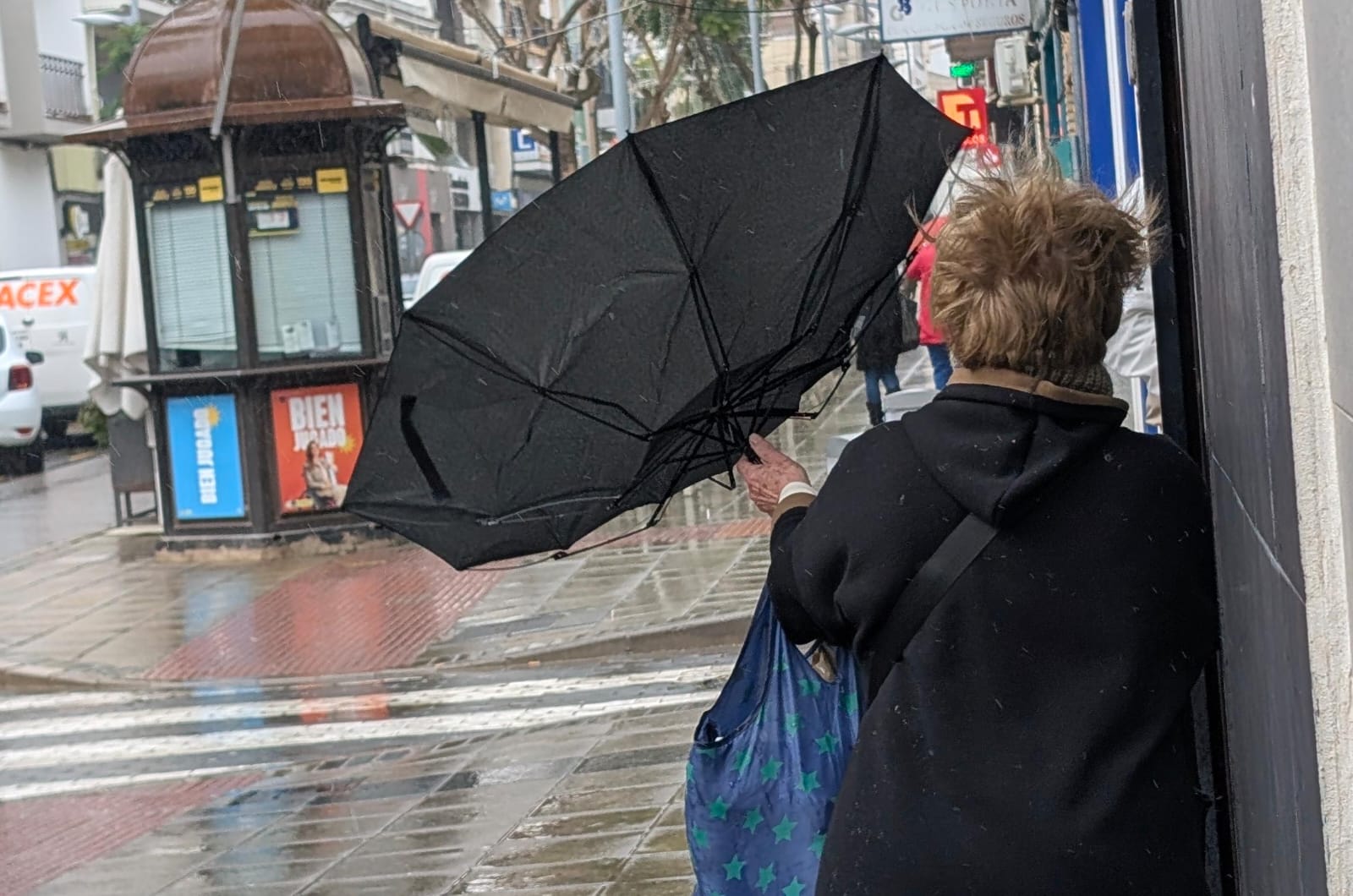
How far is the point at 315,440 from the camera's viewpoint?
1412 centimetres

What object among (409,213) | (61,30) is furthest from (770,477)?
(61,30)

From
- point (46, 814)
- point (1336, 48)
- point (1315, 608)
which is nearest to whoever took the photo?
point (1336, 48)

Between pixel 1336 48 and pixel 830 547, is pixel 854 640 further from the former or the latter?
pixel 1336 48

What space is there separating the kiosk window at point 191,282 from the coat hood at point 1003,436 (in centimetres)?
1235

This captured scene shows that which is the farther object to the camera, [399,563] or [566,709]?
[399,563]

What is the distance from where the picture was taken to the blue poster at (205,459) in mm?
14031

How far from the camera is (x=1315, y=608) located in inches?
67.8

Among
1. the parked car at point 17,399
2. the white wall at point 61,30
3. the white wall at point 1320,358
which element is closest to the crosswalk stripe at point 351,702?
the white wall at point 1320,358

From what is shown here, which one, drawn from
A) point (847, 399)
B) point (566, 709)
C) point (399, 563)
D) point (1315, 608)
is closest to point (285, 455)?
point (399, 563)

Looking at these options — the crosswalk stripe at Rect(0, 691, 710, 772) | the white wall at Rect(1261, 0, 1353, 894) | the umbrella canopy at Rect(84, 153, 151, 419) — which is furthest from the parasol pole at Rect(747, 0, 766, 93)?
the white wall at Rect(1261, 0, 1353, 894)

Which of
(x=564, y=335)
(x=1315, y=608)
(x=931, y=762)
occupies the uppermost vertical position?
(x=564, y=335)

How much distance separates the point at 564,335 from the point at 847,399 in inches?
754

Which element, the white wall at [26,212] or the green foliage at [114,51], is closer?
the white wall at [26,212]

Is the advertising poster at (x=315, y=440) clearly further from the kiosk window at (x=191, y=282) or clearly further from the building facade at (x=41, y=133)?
the building facade at (x=41, y=133)
